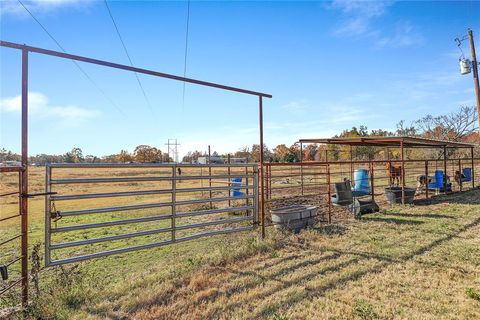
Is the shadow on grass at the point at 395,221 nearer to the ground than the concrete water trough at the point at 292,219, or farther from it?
nearer to the ground

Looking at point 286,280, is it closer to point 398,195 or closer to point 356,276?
point 356,276

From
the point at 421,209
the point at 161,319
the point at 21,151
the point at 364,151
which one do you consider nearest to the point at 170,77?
the point at 21,151

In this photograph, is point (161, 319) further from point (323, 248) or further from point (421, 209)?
point (421, 209)

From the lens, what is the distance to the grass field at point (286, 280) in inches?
115

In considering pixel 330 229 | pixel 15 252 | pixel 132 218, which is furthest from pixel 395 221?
pixel 15 252

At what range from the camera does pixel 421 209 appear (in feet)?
27.7

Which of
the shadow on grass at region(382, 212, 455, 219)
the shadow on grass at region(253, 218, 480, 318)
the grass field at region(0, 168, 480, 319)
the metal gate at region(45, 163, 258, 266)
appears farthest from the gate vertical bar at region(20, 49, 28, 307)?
the shadow on grass at region(382, 212, 455, 219)

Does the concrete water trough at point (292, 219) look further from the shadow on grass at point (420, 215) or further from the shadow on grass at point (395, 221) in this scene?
the shadow on grass at point (420, 215)

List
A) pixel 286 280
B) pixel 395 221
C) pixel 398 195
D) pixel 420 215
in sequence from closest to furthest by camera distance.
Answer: pixel 286 280
pixel 395 221
pixel 420 215
pixel 398 195

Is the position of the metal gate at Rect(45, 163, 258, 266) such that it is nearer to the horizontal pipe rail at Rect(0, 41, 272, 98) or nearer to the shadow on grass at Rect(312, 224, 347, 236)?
the horizontal pipe rail at Rect(0, 41, 272, 98)

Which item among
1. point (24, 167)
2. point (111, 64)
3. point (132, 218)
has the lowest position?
point (132, 218)

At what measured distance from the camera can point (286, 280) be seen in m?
3.67

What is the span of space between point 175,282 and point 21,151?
2333mm

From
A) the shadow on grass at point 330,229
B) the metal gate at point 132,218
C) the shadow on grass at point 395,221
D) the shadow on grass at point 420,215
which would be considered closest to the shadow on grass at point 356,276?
the shadow on grass at point 395,221
